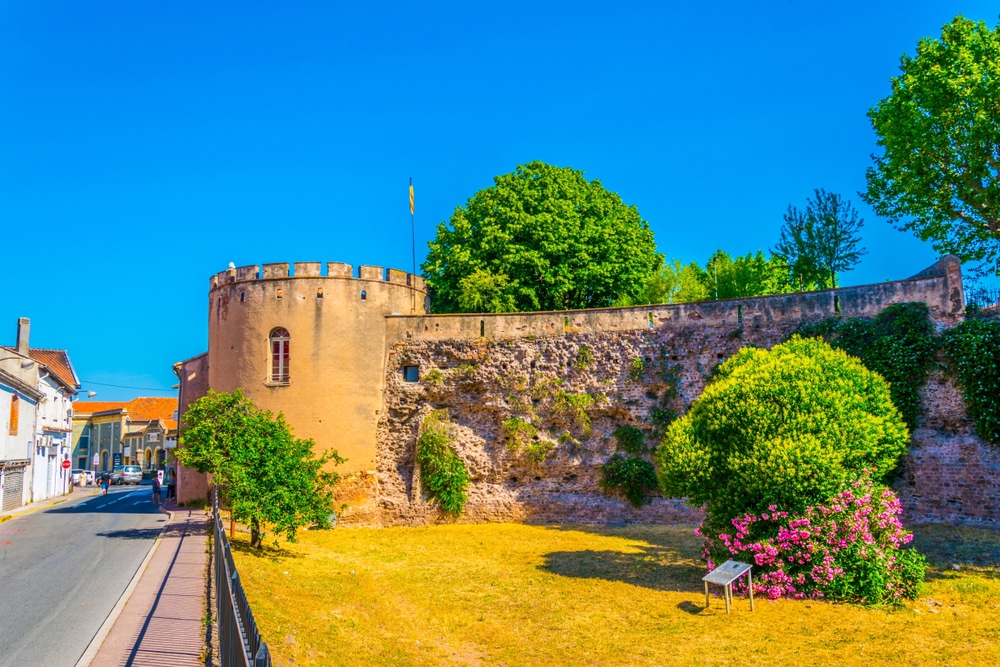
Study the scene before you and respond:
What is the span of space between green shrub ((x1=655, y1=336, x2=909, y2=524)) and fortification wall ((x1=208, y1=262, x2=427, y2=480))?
11638 millimetres

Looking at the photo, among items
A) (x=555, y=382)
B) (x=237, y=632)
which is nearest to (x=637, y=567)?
(x=555, y=382)

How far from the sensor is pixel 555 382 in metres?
24.9

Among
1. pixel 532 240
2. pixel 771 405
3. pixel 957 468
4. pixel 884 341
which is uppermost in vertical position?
pixel 532 240

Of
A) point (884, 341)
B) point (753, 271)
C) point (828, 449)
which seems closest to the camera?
point (828, 449)

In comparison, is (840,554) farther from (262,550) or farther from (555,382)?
(262,550)

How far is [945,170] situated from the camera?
25.0m

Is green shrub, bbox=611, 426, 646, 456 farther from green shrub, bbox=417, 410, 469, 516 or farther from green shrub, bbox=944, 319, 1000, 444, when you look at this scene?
green shrub, bbox=944, 319, 1000, 444

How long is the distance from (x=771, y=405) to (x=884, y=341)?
796 cm

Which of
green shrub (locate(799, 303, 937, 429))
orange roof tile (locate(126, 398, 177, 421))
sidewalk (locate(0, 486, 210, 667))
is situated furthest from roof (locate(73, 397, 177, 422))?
green shrub (locate(799, 303, 937, 429))

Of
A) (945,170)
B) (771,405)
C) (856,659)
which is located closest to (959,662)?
(856,659)

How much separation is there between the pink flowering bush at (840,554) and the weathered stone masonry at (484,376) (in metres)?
8.31

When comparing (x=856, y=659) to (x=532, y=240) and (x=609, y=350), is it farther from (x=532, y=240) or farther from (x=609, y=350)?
(x=532, y=240)

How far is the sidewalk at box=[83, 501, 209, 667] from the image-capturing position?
919cm

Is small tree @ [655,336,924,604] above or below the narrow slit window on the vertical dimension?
below
